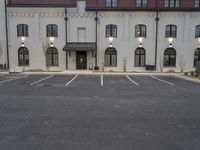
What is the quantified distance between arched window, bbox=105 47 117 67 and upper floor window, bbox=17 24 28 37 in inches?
438

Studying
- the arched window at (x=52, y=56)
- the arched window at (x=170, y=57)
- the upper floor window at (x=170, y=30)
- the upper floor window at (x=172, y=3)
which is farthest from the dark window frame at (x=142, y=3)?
the arched window at (x=52, y=56)

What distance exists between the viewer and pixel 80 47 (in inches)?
910

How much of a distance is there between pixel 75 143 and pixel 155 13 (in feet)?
76.2

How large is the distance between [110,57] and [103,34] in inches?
126

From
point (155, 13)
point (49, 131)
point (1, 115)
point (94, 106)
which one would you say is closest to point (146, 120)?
point (94, 106)

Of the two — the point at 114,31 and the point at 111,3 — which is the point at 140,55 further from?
the point at 111,3

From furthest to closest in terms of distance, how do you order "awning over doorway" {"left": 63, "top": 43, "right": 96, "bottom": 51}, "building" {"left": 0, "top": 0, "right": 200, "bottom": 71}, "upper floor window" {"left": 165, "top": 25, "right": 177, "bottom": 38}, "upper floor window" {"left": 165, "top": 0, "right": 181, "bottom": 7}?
"upper floor window" {"left": 165, "top": 25, "right": 177, "bottom": 38}
"upper floor window" {"left": 165, "top": 0, "right": 181, "bottom": 7}
"building" {"left": 0, "top": 0, "right": 200, "bottom": 71}
"awning over doorway" {"left": 63, "top": 43, "right": 96, "bottom": 51}

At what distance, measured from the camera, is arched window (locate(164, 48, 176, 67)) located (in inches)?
969

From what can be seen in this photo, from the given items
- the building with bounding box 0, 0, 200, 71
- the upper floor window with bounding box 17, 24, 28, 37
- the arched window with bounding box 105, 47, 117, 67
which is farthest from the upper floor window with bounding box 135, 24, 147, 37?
the upper floor window with bounding box 17, 24, 28, 37

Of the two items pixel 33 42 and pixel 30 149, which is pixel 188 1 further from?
pixel 30 149

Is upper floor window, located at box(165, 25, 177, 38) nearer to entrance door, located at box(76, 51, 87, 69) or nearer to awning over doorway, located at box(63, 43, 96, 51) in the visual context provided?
awning over doorway, located at box(63, 43, 96, 51)

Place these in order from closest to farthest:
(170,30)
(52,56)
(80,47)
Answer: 1. (80,47)
2. (170,30)
3. (52,56)

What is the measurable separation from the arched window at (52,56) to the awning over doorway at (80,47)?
2119 millimetres

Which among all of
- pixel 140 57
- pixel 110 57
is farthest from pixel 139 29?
pixel 110 57
